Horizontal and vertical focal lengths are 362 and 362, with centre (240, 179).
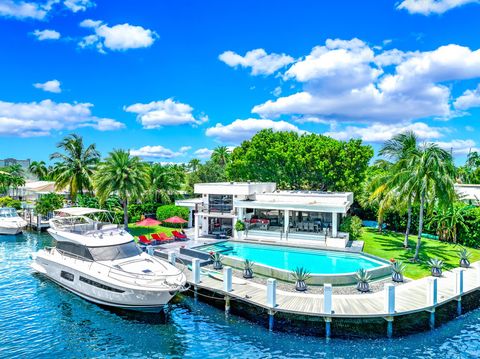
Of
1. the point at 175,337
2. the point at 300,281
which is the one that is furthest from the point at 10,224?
the point at 300,281

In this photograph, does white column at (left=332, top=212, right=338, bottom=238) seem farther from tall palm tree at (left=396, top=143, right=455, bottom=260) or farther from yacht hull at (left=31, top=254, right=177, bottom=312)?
yacht hull at (left=31, top=254, right=177, bottom=312)

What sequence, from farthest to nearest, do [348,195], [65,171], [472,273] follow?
[65,171]
[348,195]
[472,273]

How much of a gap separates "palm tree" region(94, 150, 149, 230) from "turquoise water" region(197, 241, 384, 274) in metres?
10.6

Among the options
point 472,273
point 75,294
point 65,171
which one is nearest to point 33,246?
point 65,171

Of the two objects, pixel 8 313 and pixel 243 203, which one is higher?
pixel 243 203

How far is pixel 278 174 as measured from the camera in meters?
43.7

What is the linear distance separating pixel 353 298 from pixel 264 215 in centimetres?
1984

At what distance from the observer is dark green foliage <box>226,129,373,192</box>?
3953 cm

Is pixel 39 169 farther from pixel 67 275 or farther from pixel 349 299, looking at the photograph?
pixel 349 299

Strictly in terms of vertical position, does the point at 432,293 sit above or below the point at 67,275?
above

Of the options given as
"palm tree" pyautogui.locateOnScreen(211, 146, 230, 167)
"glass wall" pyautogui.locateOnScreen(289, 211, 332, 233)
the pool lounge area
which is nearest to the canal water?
the pool lounge area

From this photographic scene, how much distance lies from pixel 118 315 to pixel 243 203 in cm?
1575

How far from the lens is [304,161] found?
40.1 meters

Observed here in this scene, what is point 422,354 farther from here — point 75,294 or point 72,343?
point 75,294
